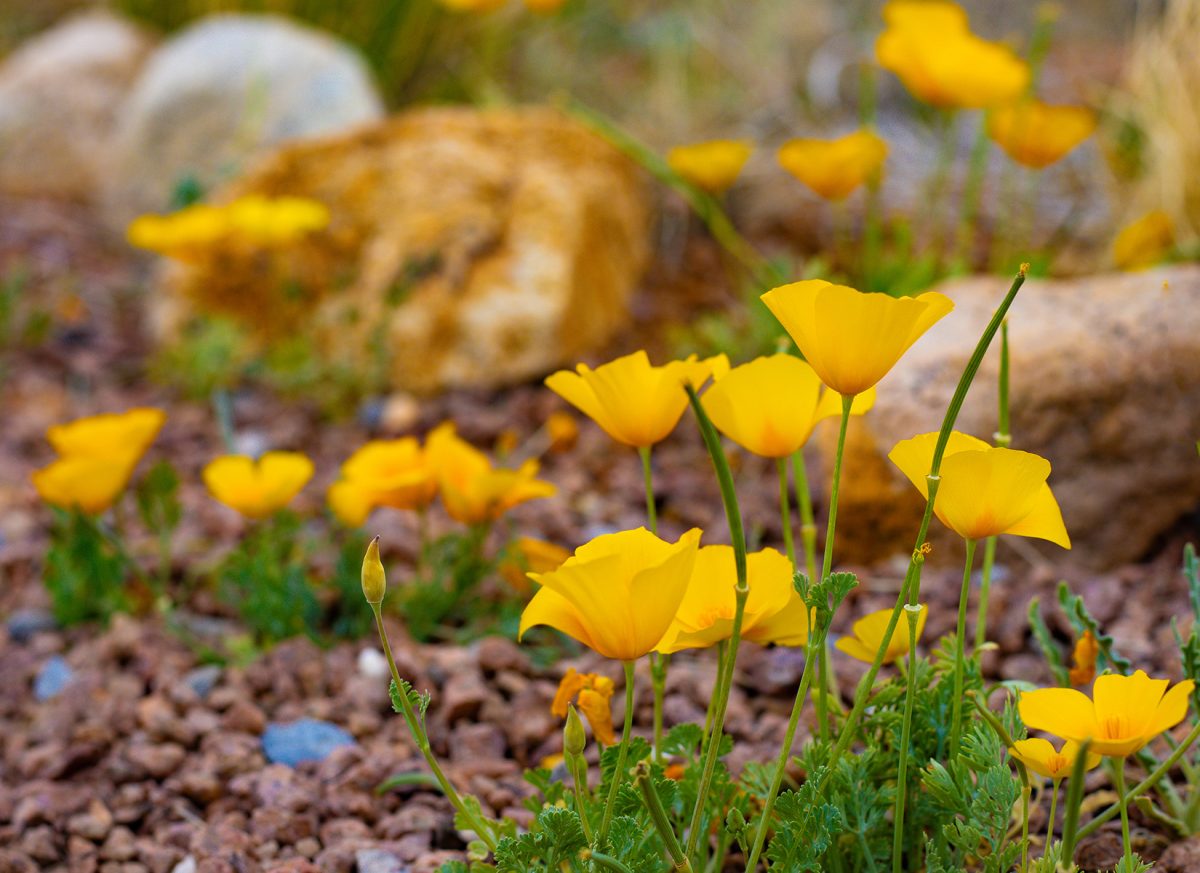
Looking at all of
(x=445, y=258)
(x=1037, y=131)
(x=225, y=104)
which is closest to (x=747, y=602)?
(x=1037, y=131)

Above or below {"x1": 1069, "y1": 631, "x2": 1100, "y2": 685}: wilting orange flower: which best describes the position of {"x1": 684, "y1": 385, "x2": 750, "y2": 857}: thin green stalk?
above

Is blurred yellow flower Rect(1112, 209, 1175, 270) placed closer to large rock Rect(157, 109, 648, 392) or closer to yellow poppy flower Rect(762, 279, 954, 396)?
large rock Rect(157, 109, 648, 392)

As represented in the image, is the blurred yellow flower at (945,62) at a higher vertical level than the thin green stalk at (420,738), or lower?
higher

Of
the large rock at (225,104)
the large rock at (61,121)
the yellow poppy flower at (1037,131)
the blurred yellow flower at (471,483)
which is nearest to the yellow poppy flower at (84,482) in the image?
the blurred yellow flower at (471,483)

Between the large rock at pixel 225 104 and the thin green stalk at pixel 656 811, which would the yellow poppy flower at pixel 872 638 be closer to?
the thin green stalk at pixel 656 811

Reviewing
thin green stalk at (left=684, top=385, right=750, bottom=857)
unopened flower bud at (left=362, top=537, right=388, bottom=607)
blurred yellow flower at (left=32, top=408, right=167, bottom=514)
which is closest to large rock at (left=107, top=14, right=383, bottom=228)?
blurred yellow flower at (left=32, top=408, right=167, bottom=514)

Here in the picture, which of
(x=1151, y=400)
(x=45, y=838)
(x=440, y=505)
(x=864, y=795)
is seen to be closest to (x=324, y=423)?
(x=440, y=505)
